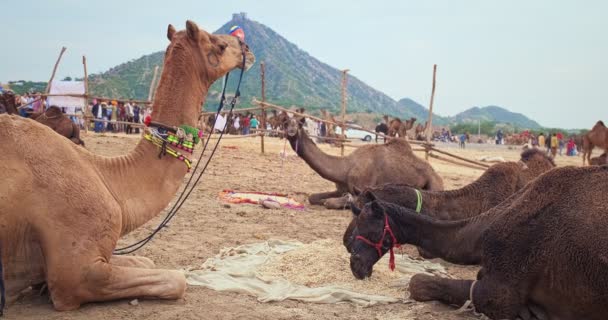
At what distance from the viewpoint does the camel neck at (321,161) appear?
36.2ft

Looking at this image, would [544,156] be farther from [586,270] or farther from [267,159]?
[267,159]

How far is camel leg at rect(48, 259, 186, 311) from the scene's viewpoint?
4.14 m

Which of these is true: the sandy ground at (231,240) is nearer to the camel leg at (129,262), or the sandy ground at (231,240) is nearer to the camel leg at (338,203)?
the camel leg at (338,203)

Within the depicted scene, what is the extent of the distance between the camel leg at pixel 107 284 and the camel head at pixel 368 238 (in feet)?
5.89

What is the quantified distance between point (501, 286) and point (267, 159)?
14316 mm

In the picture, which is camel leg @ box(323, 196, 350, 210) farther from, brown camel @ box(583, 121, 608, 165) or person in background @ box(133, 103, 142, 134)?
person in background @ box(133, 103, 142, 134)

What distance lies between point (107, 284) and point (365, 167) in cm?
709

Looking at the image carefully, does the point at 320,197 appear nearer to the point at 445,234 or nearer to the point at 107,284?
the point at 445,234

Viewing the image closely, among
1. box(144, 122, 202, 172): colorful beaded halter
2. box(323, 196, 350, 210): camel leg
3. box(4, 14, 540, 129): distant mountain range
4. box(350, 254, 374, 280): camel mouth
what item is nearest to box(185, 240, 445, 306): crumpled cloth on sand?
box(350, 254, 374, 280): camel mouth

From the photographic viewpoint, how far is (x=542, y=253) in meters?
4.41

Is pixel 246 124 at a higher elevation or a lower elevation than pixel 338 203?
higher

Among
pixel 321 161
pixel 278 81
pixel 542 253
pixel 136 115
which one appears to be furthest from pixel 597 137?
pixel 278 81

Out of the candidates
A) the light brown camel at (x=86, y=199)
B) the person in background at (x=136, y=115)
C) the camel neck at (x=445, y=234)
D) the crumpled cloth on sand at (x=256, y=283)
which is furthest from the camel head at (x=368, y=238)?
the person in background at (x=136, y=115)

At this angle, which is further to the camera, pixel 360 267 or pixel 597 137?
pixel 597 137
